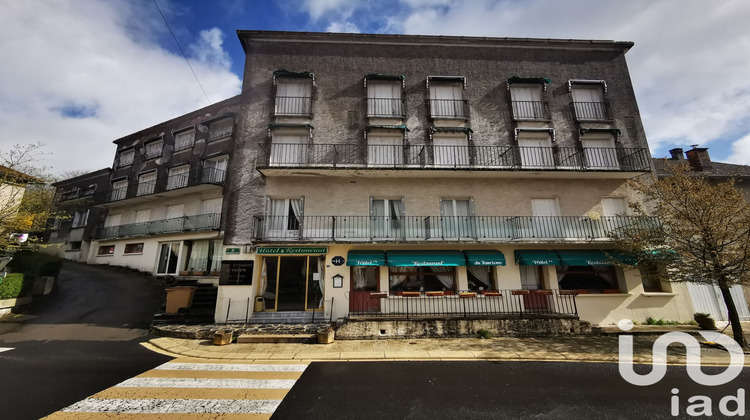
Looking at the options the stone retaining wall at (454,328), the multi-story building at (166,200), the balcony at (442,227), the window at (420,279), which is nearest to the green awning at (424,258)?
the balcony at (442,227)

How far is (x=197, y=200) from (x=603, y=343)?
21.4m

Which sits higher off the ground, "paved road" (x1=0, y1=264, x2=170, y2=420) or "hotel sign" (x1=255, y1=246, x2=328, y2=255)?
"hotel sign" (x1=255, y1=246, x2=328, y2=255)

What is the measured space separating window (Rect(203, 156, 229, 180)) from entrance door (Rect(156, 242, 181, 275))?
4.87 metres

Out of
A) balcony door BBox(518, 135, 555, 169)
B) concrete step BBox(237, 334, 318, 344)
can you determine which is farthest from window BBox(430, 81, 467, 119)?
concrete step BBox(237, 334, 318, 344)

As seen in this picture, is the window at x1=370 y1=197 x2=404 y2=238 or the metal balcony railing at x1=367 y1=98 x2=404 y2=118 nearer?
the window at x1=370 y1=197 x2=404 y2=238

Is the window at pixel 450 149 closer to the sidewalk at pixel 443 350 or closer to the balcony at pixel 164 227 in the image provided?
the sidewalk at pixel 443 350

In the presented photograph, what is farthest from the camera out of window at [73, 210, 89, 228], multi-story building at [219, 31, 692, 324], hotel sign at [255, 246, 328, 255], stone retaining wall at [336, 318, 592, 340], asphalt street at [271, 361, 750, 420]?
window at [73, 210, 89, 228]

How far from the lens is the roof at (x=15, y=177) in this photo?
12.1 metres

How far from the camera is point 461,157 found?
525 inches

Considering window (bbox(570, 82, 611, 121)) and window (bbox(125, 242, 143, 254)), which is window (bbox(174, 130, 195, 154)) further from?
window (bbox(570, 82, 611, 121))

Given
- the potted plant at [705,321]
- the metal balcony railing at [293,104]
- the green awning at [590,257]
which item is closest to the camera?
the potted plant at [705,321]

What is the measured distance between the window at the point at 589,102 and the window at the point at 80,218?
3670 cm

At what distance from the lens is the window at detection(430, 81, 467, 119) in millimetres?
13859

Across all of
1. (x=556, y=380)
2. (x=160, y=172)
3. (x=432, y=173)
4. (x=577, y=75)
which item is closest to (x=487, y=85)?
(x=577, y=75)
